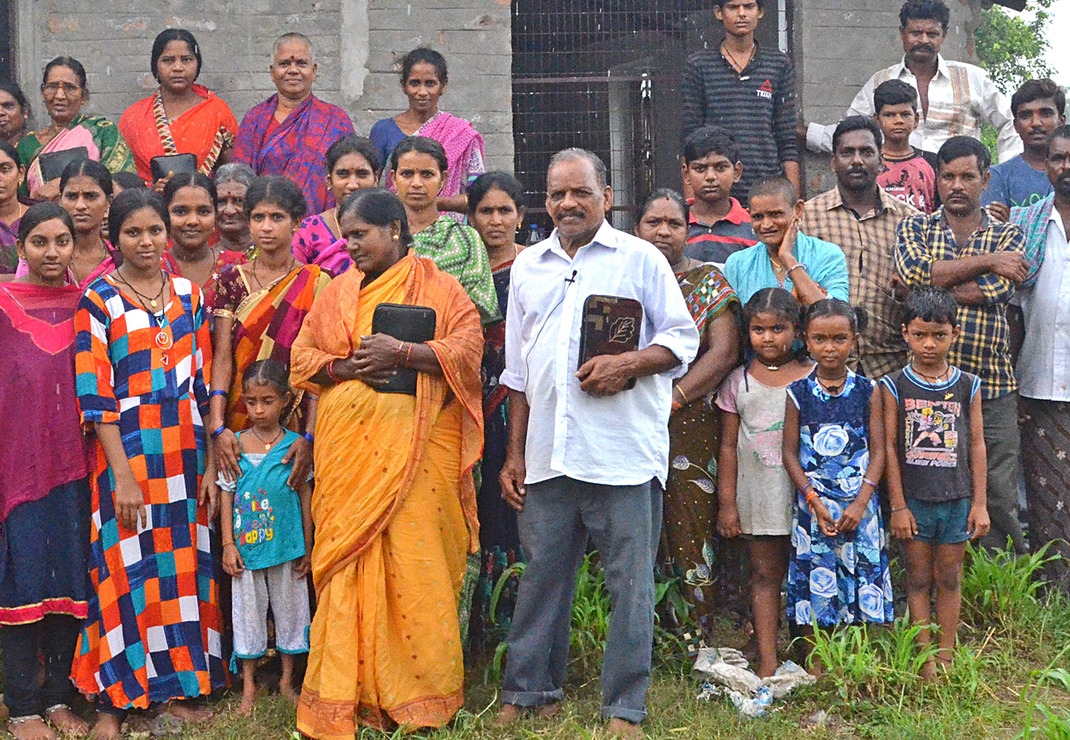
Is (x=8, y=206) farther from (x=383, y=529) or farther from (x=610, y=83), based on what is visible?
(x=610, y=83)

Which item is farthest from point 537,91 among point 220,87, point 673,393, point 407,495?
point 407,495

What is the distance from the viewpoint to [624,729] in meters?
4.05

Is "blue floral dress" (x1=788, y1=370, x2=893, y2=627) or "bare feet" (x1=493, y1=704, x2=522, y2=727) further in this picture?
"blue floral dress" (x1=788, y1=370, x2=893, y2=627)

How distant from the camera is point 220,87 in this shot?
7.20m

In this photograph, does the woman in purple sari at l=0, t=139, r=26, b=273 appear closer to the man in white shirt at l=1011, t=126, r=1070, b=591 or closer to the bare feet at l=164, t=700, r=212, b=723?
the bare feet at l=164, t=700, r=212, b=723

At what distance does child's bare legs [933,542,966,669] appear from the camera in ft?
15.2

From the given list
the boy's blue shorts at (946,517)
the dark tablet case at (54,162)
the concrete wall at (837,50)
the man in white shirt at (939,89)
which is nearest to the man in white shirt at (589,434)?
the boy's blue shorts at (946,517)

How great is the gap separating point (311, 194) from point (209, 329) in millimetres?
1611

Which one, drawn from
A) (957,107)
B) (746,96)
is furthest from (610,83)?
(957,107)

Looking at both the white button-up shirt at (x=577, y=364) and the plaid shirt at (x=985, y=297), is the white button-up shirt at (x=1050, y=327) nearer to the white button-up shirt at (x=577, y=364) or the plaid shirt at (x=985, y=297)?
the plaid shirt at (x=985, y=297)

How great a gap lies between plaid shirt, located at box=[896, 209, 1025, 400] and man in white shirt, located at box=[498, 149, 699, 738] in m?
1.49

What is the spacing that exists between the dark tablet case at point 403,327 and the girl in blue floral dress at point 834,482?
140 centimetres

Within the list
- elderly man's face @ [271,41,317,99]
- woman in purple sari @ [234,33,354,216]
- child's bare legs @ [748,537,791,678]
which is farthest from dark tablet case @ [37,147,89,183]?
child's bare legs @ [748,537,791,678]

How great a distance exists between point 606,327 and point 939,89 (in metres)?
3.73
